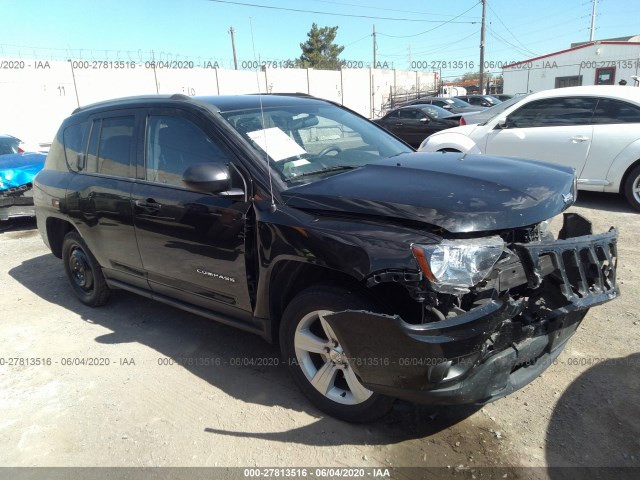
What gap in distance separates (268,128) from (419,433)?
214cm

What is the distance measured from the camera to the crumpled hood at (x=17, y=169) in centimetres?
762

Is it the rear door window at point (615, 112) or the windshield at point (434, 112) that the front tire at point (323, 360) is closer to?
the rear door window at point (615, 112)

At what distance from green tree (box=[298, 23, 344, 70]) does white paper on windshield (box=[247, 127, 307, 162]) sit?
5438 centimetres

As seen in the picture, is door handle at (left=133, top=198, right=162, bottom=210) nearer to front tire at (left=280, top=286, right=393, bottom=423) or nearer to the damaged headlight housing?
front tire at (left=280, top=286, right=393, bottom=423)

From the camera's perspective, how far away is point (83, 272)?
15.4 ft

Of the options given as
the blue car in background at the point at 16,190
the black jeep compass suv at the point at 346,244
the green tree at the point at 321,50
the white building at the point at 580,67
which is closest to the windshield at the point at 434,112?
the blue car in background at the point at 16,190

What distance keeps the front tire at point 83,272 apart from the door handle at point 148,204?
4.03 feet

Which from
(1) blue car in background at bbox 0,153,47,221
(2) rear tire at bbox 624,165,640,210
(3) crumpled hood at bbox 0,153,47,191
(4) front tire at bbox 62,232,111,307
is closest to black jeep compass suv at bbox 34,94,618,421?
(4) front tire at bbox 62,232,111,307

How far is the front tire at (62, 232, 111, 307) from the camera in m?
4.48

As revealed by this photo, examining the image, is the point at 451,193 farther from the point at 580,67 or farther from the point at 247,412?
the point at 580,67

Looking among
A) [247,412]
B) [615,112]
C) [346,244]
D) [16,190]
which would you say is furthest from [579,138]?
[16,190]

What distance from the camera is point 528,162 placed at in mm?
3098

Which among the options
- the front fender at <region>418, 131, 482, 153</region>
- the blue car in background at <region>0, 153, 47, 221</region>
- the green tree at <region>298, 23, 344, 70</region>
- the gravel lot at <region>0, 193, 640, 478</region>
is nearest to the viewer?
the gravel lot at <region>0, 193, 640, 478</region>

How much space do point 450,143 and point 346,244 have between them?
5.74 meters
